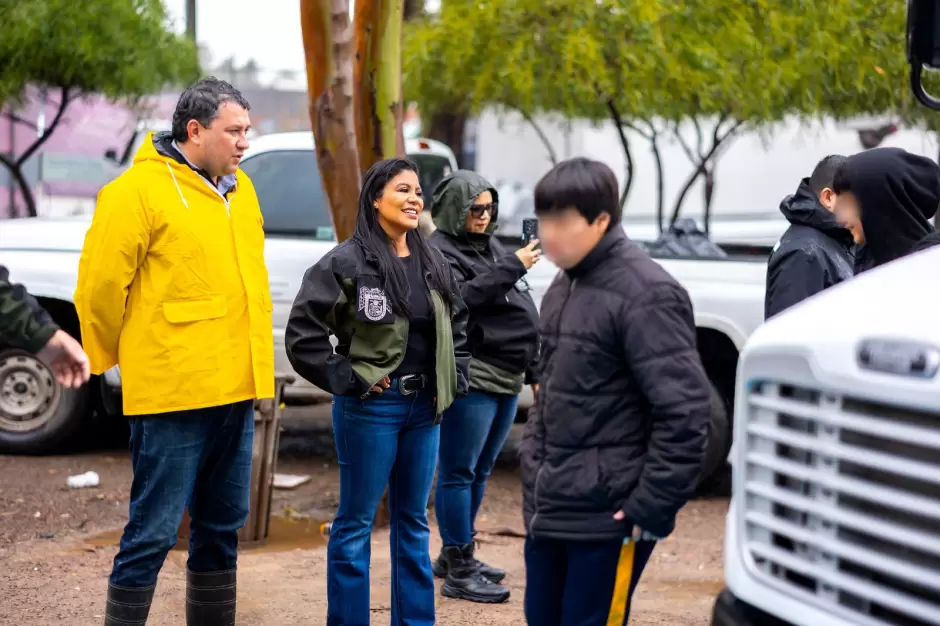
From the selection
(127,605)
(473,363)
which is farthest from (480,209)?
(127,605)

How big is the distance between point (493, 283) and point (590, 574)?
6.19 ft

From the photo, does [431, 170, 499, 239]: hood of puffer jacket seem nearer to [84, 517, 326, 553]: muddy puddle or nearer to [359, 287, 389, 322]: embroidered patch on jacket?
[359, 287, 389, 322]: embroidered patch on jacket

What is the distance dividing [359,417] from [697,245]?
509 cm

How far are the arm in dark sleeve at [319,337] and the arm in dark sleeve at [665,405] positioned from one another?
1.37 metres

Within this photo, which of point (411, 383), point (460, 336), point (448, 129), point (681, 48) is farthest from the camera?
point (448, 129)

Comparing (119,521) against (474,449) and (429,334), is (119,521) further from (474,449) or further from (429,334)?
(429,334)

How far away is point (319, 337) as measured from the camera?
14.9ft

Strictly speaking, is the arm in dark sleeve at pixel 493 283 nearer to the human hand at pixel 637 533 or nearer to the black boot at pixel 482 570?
the black boot at pixel 482 570

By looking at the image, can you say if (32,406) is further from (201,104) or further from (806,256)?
(806,256)

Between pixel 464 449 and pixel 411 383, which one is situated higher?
pixel 411 383

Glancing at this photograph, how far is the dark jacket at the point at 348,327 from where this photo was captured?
177 inches

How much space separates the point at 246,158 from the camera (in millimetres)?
8719

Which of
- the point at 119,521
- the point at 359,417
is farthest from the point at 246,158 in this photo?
the point at 359,417

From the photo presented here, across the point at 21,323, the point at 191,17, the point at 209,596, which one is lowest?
the point at 209,596
